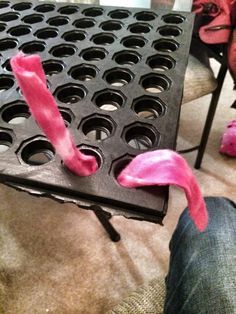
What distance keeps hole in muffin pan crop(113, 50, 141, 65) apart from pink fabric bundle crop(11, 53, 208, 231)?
25 centimetres

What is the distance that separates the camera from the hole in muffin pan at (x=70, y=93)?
1.51 ft

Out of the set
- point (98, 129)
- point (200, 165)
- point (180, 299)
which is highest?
point (98, 129)

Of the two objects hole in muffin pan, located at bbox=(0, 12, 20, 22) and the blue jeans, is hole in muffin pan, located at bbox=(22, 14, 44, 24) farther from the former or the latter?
the blue jeans

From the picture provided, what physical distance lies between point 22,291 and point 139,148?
67cm

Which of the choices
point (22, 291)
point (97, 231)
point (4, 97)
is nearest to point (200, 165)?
point (97, 231)

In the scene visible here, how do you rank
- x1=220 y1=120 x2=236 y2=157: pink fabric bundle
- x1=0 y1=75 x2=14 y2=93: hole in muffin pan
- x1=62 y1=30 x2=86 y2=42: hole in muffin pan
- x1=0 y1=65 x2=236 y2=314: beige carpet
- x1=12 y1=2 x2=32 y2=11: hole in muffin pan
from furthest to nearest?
1. x1=220 y1=120 x2=236 y2=157: pink fabric bundle
2. x1=0 y1=65 x2=236 y2=314: beige carpet
3. x1=12 y1=2 x2=32 y2=11: hole in muffin pan
4. x1=62 y1=30 x2=86 y2=42: hole in muffin pan
5. x1=0 y1=75 x2=14 y2=93: hole in muffin pan

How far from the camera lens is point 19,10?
69 centimetres

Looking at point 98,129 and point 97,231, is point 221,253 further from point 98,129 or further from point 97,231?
point 97,231

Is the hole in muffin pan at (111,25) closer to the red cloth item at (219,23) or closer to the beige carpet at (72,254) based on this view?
the red cloth item at (219,23)

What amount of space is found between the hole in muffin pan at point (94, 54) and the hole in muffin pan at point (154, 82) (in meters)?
0.10

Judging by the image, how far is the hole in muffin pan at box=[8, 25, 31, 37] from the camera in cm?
60

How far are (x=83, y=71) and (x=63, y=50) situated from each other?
84 mm

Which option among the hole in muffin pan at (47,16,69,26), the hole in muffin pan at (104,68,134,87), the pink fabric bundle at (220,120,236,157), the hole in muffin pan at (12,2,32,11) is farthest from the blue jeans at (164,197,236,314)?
the pink fabric bundle at (220,120,236,157)

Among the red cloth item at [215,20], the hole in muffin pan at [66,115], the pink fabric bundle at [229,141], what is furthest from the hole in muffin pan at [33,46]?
the pink fabric bundle at [229,141]
